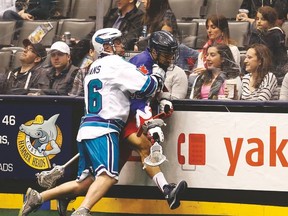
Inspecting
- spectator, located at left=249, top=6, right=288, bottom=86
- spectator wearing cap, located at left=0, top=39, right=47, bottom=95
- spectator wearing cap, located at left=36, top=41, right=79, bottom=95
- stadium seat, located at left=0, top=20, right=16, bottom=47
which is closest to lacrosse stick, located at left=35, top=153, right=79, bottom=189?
spectator wearing cap, located at left=36, top=41, right=79, bottom=95

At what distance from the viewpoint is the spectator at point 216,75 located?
9.22 meters

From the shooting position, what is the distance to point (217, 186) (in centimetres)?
920

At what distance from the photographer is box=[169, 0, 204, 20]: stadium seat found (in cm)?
953

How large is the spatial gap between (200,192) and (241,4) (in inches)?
66.7

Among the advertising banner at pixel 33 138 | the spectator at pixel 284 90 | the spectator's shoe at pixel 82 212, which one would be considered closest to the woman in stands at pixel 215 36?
the spectator at pixel 284 90

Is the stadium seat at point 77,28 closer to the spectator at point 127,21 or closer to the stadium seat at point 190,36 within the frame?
the spectator at point 127,21

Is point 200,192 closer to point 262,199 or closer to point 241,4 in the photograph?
point 262,199

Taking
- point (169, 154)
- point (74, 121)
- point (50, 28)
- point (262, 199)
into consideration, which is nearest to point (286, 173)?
point (262, 199)

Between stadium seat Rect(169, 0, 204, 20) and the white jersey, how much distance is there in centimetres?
94

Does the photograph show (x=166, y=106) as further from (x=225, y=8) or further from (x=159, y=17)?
(x=225, y=8)

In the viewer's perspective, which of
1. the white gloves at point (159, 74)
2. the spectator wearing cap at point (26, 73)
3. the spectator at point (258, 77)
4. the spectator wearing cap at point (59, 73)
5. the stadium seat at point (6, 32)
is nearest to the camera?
the white gloves at point (159, 74)

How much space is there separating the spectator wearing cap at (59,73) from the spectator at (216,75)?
1.15 meters

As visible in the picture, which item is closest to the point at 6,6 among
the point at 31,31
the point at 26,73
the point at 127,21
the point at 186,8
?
the point at 31,31

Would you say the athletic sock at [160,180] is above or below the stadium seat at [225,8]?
below
